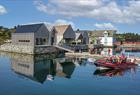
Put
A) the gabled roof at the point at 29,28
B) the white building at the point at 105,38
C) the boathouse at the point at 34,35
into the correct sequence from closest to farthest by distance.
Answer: the boathouse at the point at 34,35 < the gabled roof at the point at 29,28 < the white building at the point at 105,38

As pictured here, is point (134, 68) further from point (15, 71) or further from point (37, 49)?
point (37, 49)

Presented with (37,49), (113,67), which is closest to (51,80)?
(113,67)

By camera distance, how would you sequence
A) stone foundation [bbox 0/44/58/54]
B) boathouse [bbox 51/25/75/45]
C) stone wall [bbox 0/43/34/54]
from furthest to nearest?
boathouse [bbox 51/25/75/45], stone wall [bbox 0/43/34/54], stone foundation [bbox 0/44/58/54]

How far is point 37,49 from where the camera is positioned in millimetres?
51344

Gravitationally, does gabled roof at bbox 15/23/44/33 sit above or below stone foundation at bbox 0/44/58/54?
above

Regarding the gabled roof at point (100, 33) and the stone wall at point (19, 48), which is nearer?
the stone wall at point (19, 48)

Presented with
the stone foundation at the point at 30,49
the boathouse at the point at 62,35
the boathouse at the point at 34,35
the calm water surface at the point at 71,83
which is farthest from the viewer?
the boathouse at the point at 62,35

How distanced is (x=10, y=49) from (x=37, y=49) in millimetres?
10316

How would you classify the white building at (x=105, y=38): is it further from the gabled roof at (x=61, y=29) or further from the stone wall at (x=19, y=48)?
the stone wall at (x=19, y=48)

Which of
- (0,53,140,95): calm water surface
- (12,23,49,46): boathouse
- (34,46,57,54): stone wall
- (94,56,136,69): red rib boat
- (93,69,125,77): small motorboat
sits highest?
(12,23,49,46): boathouse

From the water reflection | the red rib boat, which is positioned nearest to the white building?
the red rib boat

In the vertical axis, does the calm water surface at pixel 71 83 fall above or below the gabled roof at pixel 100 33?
below

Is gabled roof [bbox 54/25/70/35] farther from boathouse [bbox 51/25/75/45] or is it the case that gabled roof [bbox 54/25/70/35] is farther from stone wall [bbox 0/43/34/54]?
stone wall [bbox 0/43/34/54]

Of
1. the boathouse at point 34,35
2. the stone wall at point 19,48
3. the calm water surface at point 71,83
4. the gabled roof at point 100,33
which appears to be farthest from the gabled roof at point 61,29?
the calm water surface at point 71,83
